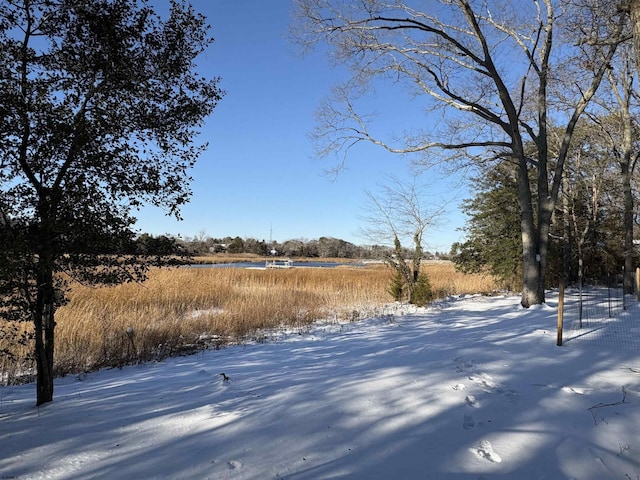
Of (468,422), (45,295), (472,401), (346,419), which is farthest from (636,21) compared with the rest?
(45,295)

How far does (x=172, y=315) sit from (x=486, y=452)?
8118mm

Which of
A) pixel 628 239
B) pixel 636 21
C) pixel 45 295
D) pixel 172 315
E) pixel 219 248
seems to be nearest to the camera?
pixel 45 295

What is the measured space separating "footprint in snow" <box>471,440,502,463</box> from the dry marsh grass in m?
4.61

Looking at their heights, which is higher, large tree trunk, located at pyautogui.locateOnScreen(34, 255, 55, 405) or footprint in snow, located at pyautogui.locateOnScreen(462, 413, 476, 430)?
large tree trunk, located at pyautogui.locateOnScreen(34, 255, 55, 405)

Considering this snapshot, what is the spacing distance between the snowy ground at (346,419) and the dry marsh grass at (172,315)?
103 centimetres

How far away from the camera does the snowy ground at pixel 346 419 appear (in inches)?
99.0

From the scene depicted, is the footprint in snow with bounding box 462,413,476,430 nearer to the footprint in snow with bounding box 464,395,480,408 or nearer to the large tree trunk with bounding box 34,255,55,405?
the footprint in snow with bounding box 464,395,480,408

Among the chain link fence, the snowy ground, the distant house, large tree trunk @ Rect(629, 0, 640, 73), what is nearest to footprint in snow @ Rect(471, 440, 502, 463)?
the snowy ground

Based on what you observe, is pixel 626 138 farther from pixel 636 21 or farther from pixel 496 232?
pixel 636 21

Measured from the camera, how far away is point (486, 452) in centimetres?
272

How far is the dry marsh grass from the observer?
612 centimetres

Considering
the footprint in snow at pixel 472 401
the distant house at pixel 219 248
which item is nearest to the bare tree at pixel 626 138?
the footprint in snow at pixel 472 401

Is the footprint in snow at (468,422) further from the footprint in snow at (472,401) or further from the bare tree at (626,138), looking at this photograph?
the bare tree at (626,138)

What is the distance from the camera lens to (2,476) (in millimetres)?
Result: 2334
